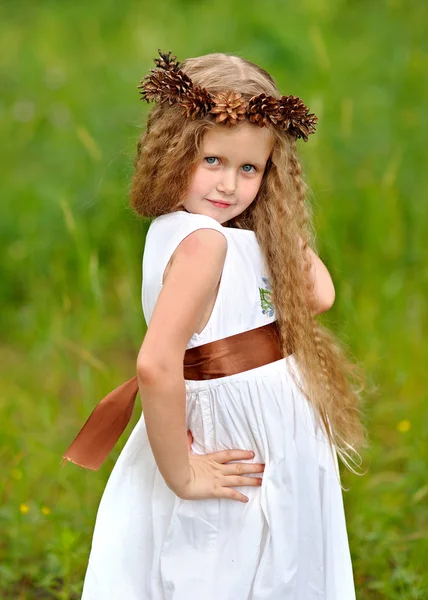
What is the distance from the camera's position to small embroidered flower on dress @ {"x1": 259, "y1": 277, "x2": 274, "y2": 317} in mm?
1832

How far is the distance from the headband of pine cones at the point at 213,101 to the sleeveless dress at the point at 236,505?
0.20 metres

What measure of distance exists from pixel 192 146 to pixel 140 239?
6.18 feet

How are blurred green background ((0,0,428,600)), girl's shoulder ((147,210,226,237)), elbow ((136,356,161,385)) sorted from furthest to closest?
blurred green background ((0,0,428,600)) → girl's shoulder ((147,210,226,237)) → elbow ((136,356,161,385))

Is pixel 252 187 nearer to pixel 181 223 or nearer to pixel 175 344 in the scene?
pixel 181 223

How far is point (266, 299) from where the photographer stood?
1841mm

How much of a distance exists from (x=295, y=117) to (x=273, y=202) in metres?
0.18

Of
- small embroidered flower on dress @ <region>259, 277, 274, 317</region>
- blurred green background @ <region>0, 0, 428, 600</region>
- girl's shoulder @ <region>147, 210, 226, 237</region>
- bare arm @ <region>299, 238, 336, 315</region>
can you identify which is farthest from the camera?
blurred green background @ <region>0, 0, 428, 600</region>

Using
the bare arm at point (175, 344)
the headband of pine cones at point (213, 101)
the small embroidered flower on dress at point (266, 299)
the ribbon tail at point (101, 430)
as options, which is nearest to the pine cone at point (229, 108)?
the headband of pine cones at point (213, 101)

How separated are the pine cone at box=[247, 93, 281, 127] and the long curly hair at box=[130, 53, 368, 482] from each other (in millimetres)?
35

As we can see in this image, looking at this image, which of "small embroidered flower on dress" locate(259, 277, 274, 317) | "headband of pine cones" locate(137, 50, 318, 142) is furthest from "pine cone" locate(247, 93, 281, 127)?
"small embroidered flower on dress" locate(259, 277, 274, 317)

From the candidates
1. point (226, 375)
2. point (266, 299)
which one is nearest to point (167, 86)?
point (266, 299)

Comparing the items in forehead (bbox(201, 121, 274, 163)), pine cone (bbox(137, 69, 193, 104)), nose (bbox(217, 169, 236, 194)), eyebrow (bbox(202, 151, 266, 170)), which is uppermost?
pine cone (bbox(137, 69, 193, 104))

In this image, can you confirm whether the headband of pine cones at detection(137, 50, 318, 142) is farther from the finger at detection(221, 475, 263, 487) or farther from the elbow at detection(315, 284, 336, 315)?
the finger at detection(221, 475, 263, 487)

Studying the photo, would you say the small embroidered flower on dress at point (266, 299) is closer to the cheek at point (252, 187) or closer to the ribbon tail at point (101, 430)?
the cheek at point (252, 187)
